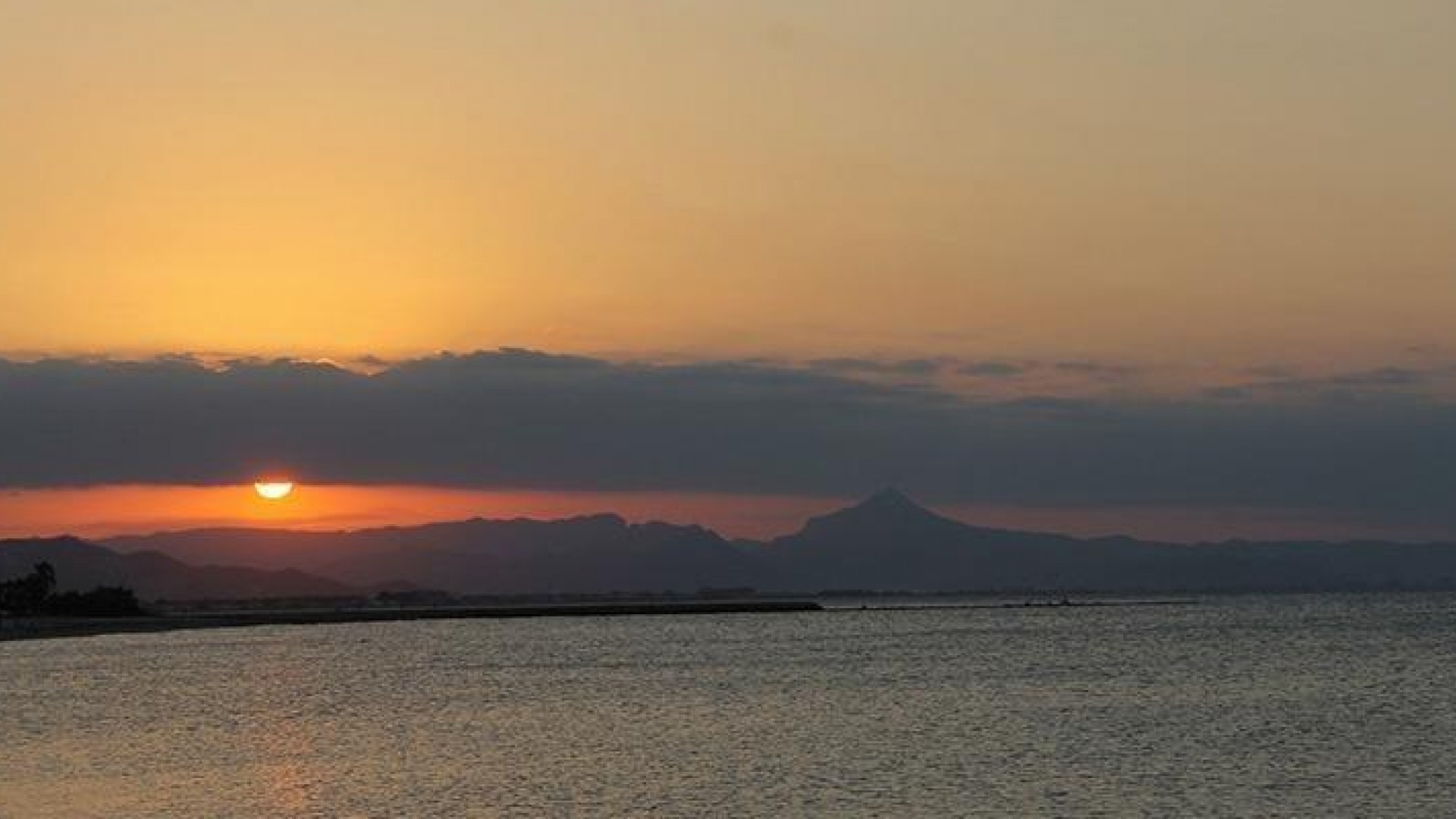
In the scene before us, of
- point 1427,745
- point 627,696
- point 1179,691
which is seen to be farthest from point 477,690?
point 1427,745

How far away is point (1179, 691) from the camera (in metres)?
103

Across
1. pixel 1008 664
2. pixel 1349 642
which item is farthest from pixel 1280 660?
pixel 1349 642

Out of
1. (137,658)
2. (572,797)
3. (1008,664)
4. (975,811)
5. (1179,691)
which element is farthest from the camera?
(137,658)

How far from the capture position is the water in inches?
2270

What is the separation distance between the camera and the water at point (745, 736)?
57.7m

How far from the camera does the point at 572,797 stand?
58719 millimetres

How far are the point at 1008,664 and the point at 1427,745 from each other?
6046 centimetres

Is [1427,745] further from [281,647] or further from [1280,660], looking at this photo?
[281,647]

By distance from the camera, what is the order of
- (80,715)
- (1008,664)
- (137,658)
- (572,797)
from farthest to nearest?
(137,658) → (1008,664) → (80,715) → (572,797)

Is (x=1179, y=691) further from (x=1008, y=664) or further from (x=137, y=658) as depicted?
(x=137, y=658)

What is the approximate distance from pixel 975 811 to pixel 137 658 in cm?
11467

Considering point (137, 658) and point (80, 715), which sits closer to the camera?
point (80, 715)

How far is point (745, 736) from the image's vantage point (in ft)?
255

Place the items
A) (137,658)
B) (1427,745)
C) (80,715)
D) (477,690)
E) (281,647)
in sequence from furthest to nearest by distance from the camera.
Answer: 1. (281,647)
2. (137,658)
3. (477,690)
4. (80,715)
5. (1427,745)
